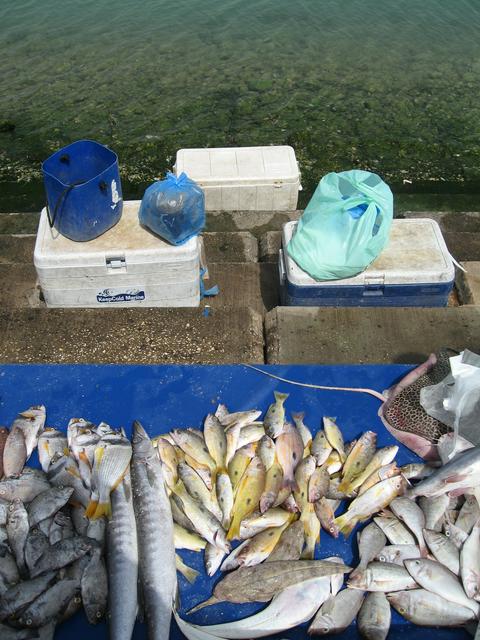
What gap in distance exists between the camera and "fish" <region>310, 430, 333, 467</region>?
11.3ft

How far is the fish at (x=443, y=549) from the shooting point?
118 inches

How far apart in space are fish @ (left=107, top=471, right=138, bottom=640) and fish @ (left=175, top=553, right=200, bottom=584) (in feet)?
0.78

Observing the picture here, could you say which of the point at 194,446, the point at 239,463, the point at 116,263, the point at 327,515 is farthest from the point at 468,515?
the point at 116,263

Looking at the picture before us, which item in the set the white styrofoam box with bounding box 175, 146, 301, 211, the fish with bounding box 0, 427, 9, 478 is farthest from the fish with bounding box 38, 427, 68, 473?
the white styrofoam box with bounding box 175, 146, 301, 211

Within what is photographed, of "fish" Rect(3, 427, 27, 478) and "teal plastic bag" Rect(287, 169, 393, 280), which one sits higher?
"teal plastic bag" Rect(287, 169, 393, 280)

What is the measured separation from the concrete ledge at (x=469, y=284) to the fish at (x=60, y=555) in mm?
3469

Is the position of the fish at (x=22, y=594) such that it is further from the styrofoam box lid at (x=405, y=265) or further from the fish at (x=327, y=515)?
the styrofoam box lid at (x=405, y=265)

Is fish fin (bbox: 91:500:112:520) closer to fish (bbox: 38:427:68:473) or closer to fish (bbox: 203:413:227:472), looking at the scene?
fish (bbox: 38:427:68:473)

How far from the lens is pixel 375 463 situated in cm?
346

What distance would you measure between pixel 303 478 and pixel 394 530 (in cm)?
54

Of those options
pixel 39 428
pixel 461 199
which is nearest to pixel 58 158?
pixel 39 428

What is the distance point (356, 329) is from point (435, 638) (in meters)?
2.11

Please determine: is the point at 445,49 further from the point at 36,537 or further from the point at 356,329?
the point at 36,537

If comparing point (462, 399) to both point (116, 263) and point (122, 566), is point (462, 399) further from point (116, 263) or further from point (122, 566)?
point (116, 263)
